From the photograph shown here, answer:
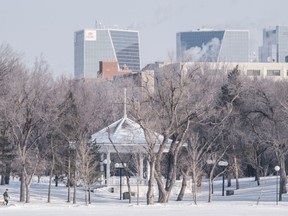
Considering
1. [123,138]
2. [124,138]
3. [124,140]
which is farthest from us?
[123,138]

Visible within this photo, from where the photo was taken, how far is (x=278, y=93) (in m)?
69.1

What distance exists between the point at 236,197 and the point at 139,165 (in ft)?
26.3

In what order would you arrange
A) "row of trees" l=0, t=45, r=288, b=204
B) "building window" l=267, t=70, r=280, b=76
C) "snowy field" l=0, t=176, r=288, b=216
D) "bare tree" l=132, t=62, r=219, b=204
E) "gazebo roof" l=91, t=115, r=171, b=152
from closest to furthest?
"snowy field" l=0, t=176, r=288, b=216, "bare tree" l=132, t=62, r=219, b=204, "row of trees" l=0, t=45, r=288, b=204, "gazebo roof" l=91, t=115, r=171, b=152, "building window" l=267, t=70, r=280, b=76

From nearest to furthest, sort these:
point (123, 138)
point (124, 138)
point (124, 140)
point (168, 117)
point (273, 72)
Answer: point (168, 117) < point (124, 140) < point (124, 138) < point (123, 138) < point (273, 72)

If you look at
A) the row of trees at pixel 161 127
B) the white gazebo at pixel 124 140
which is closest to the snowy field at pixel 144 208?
the row of trees at pixel 161 127

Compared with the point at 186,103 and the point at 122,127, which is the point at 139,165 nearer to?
the point at 122,127

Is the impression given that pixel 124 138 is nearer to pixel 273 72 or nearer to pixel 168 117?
pixel 168 117

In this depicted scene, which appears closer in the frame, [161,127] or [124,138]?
[161,127]

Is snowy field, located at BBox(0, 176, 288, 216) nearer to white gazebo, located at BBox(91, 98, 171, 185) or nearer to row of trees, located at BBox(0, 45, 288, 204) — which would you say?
row of trees, located at BBox(0, 45, 288, 204)

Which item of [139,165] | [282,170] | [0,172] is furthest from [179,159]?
[0,172]

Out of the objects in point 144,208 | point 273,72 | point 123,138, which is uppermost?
point 273,72

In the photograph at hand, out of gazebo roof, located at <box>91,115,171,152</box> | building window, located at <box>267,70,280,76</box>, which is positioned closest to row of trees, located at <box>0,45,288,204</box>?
gazebo roof, located at <box>91,115,171,152</box>

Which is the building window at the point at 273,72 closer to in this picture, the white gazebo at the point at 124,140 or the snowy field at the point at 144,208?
the white gazebo at the point at 124,140

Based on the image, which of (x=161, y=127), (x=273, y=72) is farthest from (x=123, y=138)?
(x=273, y=72)
